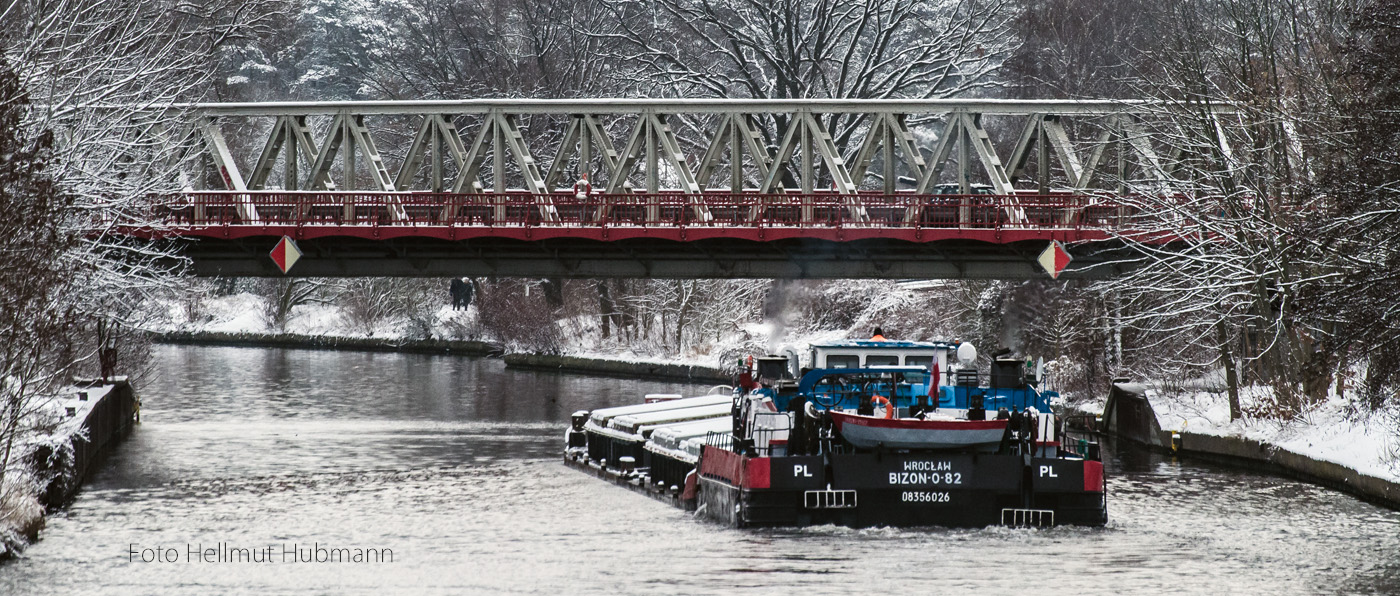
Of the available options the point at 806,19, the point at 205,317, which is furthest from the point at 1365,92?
the point at 205,317

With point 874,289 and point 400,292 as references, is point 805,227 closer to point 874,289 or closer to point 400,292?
point 874,289

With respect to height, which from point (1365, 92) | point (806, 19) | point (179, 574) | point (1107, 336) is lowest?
point (179, 574)

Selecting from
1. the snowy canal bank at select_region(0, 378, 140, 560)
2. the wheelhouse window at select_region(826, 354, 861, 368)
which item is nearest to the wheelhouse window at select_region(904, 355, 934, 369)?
the wheelhouse window at select_region(826, 354, 861, 368)

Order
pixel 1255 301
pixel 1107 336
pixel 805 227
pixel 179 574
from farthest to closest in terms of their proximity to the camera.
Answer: pixel 1107 336 → pixel 805 227 → pixel 1255 301 → pixel 179 574

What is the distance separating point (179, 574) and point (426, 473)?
1144 cm

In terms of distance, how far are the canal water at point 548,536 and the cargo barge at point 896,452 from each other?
1.21 ft

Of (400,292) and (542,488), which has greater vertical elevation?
(400,292)

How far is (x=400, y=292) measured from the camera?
79938 mm

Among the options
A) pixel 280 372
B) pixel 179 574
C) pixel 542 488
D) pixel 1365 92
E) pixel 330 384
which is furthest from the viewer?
pixel 280 372

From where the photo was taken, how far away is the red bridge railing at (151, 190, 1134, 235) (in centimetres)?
4138

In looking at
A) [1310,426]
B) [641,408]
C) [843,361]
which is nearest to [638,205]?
[641,408]

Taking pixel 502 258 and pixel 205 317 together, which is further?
pixel 205 317

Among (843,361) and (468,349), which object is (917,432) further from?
(468,349)

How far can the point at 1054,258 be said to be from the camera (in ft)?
133
